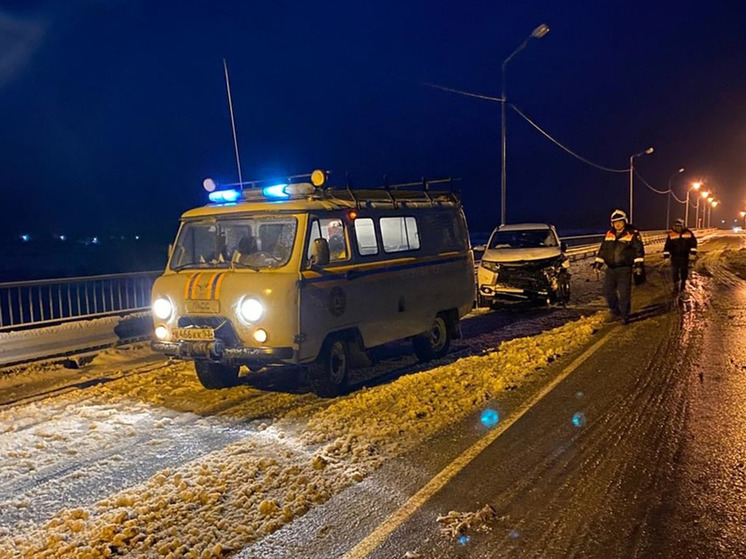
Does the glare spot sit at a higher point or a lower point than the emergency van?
lower

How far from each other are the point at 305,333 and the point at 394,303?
1.83 m

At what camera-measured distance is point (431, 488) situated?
481 centimetres

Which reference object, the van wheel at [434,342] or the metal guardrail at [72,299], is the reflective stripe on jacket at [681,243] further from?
the metal guardrail at [72,299]

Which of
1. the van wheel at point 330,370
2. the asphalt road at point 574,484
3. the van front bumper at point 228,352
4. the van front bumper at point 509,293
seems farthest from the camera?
the van front bumper at point 509,293

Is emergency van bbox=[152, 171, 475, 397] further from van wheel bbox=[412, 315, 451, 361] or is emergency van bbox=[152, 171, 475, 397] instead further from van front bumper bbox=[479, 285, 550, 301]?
van front bumper bbox=[479, 285, 550, 301]

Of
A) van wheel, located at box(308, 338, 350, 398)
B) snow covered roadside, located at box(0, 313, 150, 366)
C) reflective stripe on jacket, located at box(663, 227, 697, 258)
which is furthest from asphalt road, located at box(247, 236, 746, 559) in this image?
reflective stripe on jacket, located at box(663, 227, 697, 258)

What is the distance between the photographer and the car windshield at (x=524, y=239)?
15.5m

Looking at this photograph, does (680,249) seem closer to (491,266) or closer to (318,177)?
(491,266)

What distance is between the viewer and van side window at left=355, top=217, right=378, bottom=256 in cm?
800

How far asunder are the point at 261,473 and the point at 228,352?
2.03 metres

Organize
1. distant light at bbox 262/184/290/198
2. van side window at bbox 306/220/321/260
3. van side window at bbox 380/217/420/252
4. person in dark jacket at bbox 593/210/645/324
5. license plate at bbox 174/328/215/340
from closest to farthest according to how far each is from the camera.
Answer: license plate at bbox 174/328/215/340 < van side window at bbox 306/220/321/260 < distant light at bbox 262/184/290/198 < van side window at bbox 380/217/420/252 < person in dark jacket at bbox 593/210/645/324

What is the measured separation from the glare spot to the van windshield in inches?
101

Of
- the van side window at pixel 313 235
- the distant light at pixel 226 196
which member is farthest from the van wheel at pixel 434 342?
the distant light at pixel 226 196

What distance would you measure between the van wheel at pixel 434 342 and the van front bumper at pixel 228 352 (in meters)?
2.84
